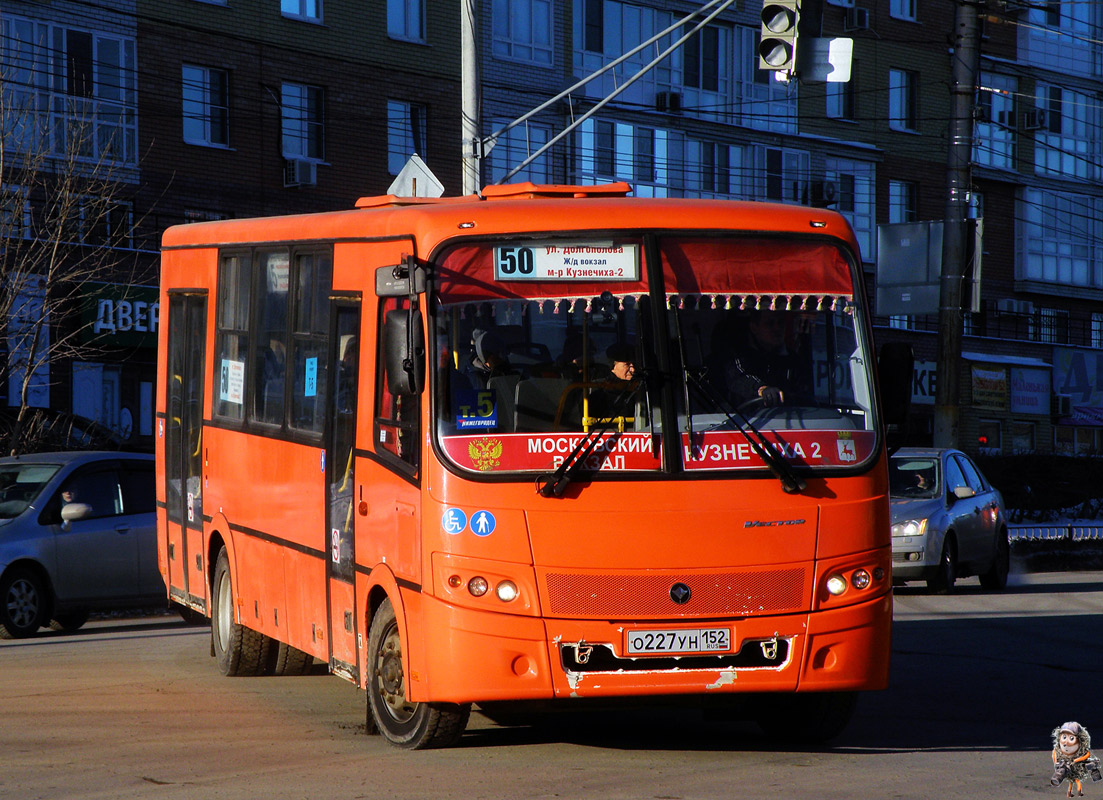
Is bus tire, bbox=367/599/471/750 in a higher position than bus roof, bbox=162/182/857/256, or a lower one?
lower

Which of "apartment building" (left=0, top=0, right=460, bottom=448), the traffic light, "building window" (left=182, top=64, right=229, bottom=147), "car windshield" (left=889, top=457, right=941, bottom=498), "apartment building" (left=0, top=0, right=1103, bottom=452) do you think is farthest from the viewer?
"building window" (left=182, top=64, right=229, bottom=147)

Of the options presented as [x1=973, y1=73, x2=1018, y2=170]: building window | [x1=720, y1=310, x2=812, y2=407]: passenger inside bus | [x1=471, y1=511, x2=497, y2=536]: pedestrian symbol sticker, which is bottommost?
[x1=471, y1=511, x2=497, y2=536]: pedestrian symbol sticker

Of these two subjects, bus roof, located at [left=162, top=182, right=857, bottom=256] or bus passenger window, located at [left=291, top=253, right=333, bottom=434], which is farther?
bus passenger window, located at [left=291, top=253, right=333, bottom=434]

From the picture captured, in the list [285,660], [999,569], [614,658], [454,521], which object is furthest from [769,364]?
[999,569]

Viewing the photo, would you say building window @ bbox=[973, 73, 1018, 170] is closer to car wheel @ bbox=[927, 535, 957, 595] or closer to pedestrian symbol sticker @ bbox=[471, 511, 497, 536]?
car wheel @ bbox=[927, 535, 957, 595]

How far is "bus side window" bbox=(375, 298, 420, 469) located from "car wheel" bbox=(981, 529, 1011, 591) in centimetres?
1342

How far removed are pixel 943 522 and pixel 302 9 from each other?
21.2 meters

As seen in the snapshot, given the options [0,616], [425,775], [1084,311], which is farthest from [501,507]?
[1084,311]

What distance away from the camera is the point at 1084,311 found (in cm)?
5544

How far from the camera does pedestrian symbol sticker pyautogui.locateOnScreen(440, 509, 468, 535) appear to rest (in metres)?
8.07

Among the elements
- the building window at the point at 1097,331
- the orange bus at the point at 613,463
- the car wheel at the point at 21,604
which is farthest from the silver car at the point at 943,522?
the building window at the point at 1097,331

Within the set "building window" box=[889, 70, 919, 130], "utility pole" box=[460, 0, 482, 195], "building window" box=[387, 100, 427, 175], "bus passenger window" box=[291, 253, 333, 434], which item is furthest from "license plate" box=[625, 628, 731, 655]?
"building window" box=[889, 70, 919, 130]

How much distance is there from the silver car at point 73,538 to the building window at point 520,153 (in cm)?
2334

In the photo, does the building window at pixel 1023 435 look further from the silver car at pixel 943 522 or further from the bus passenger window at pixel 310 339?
the bus passenger window at pixel 310 339
